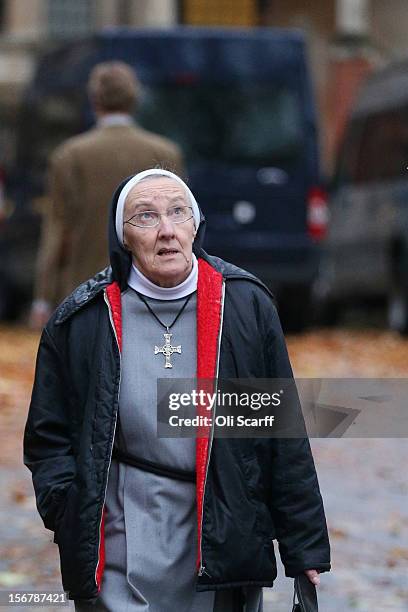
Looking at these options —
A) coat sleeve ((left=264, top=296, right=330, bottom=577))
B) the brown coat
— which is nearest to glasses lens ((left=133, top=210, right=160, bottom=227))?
coat sleeve ((left=264, top=296, right=330, bottom=577))

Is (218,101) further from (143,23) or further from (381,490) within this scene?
(143,23)

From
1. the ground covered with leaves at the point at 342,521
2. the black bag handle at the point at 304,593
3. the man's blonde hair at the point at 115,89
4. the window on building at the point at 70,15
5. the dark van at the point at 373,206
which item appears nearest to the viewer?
the black bag handle at the point at 304,593

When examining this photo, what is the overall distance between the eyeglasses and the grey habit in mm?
219

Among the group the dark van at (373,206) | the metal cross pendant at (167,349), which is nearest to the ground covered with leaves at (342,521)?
the metal cross pendant at (167,349)

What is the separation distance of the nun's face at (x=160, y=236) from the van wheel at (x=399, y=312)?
1298 centimetres

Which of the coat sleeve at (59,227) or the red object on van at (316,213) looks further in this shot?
the red object on van at (316,213)

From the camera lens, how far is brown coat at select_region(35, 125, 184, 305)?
29.0 ft

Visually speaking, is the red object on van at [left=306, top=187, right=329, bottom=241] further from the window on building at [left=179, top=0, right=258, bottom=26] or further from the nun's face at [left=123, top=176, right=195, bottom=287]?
the window on building at [left=179, top=0, right=258, bottom=26]

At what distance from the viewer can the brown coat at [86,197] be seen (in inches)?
348

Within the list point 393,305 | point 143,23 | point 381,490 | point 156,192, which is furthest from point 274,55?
point 143,23

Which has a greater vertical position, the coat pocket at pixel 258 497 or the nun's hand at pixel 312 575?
the coat pocket at pixel 258 497

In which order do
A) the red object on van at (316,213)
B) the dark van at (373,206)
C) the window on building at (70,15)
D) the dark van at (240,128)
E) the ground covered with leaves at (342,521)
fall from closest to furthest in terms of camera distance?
the ground covered with leaves at (342,521), the dark van at (240,128), the red object on van at (316,213), the dark van at (373,206), the window on building at (70,15)

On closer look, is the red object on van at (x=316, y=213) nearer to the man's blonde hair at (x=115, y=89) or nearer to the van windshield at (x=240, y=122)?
the van windshield at (x=240, y=122)

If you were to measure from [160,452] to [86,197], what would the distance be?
4.69 meters
